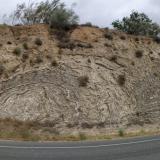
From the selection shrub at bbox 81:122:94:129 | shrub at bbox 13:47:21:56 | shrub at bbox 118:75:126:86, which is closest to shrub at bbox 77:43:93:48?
shrub at bbox 118:75:126:86

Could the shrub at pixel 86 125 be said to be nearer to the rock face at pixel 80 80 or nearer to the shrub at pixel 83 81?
the rock face at pixel 80 80

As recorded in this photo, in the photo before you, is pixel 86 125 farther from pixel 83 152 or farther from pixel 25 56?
pixel 83 152

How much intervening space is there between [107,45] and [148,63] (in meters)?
3.35

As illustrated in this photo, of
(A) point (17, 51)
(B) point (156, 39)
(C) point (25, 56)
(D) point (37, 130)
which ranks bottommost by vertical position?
(D) point (37, 130)

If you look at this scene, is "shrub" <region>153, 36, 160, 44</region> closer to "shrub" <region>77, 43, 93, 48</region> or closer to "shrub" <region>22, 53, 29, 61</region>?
"shrub" <region>77, 43, 93, 48</region>

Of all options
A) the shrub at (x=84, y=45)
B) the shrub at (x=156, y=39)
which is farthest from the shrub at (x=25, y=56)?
the shrub at (x=156, y=39)

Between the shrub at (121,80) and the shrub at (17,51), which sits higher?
the shrub at (17,51)

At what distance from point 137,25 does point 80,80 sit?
14132 millimetres

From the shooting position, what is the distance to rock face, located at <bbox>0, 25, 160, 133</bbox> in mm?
31430

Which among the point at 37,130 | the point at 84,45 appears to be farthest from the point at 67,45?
the point at 37,130

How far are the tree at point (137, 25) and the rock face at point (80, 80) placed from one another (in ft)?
18.8

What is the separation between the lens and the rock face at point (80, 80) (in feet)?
103

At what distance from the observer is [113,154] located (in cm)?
1606

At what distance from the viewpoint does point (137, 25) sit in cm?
4631
